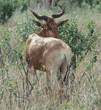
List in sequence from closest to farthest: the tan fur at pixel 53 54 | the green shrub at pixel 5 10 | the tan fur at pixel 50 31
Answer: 1. the tan fur at pixel 53 54
2. the tan fur at pixel 50 31
3. the green shrub at pixel 5 10

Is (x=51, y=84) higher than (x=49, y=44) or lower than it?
lower

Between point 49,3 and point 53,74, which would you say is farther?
point 49,3

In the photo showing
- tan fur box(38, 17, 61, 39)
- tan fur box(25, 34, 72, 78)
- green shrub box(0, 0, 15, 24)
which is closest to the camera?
tan fur box(25, 34, 72, 78)

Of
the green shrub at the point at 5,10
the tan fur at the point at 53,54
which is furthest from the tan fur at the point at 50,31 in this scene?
the green shrub at the point at 5,10

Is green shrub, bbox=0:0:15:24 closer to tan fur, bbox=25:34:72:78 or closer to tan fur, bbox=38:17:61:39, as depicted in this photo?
tan fur, bbox=38:17:61:39

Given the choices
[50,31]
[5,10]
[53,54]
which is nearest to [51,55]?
[53,54]

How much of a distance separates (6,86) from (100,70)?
2.47 meters

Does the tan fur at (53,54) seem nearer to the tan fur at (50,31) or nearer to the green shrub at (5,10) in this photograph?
the tan fur at (50,31)

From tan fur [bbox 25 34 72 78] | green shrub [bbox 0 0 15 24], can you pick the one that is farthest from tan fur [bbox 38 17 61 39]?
green shrub [bbox 0 0 15 24]

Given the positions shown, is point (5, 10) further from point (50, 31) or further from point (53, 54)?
point (53, 54)

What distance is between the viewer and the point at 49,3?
22219 mm

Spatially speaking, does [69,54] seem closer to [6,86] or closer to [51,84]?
[51,84]

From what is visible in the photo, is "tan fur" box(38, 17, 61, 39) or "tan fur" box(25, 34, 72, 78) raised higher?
"tan fur" box(38, 17, 61, 39)

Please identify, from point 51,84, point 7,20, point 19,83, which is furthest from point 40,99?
point 7,20
